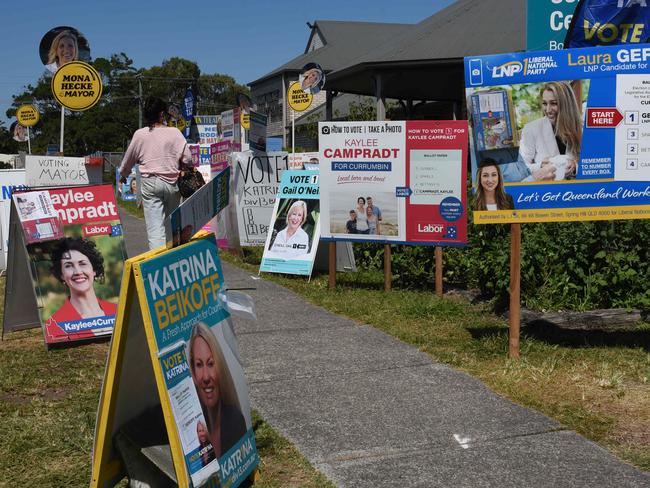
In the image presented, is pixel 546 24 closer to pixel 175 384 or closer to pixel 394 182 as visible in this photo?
pixel 394 182

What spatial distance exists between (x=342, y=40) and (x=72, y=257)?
43.7 metres

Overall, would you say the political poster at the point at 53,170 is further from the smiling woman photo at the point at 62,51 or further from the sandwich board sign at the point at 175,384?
the sandwich board sign at the point at 175,384

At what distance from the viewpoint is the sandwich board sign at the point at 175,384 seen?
3287mm

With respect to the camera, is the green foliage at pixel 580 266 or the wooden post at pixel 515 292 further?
the green foliage at pixel 580 266

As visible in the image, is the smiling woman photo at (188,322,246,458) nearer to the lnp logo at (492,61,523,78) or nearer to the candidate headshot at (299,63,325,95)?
the lnp logo at (492,61,523,78)

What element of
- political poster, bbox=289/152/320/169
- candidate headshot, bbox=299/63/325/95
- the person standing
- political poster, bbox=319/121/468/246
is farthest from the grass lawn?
candidate headshot, bbox=299/63/325/95

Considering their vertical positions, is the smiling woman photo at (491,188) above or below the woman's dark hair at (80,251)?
above

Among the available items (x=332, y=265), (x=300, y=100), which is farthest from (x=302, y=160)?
(x=300, y=100)

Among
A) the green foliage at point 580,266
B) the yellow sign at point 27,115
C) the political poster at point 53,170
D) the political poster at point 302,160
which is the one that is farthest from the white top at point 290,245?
the yellow sign at point 27,115

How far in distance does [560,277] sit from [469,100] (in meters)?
2.07

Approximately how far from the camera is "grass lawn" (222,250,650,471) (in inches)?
185

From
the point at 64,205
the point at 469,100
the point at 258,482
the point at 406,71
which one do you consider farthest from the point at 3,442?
the point at 406,71

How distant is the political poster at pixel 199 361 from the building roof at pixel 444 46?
54.4ft

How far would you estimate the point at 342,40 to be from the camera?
48875 mm
